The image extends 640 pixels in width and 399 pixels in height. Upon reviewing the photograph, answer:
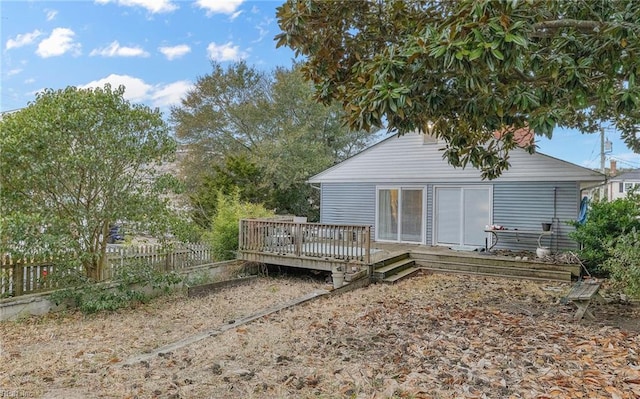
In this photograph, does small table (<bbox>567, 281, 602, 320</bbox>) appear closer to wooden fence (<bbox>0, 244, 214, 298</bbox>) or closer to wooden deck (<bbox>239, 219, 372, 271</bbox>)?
wooden deck (<bbox>239, 219, 372, 271</bbox>)

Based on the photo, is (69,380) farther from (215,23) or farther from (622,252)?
(215,23)

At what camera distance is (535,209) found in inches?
417

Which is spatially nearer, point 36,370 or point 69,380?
point 69,380

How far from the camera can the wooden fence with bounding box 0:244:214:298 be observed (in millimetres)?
6352

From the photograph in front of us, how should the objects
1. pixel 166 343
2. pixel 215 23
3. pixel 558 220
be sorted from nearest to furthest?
pixel 166 343 → pixel 558 220 → pixel 215 23

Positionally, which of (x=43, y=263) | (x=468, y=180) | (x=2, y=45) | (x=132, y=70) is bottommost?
(x=43, y=263)

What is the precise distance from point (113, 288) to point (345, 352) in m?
4.99

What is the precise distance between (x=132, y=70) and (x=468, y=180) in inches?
456

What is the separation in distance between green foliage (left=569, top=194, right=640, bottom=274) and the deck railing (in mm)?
4973

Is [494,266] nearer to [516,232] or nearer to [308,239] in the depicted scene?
[516,232]

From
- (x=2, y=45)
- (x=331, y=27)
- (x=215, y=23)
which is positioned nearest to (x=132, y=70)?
(x=215, y=23)

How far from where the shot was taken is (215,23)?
1265 centimetres

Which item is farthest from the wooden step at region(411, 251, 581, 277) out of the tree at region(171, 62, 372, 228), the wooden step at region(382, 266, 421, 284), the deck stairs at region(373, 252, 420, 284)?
the tree at region(171, 62, 372, 228)

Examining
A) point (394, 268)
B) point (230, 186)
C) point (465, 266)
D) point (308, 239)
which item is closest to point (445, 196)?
point (465, 266)
